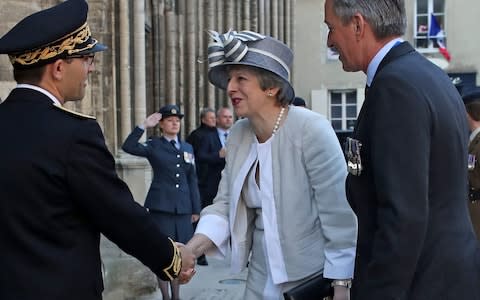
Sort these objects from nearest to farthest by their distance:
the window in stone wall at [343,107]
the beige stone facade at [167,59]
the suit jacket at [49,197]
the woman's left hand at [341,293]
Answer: the suit jacket at [49,197], the woman's left hand at [341,293], the beige stone facade at [167,59], the window in stone wall at [343,107]

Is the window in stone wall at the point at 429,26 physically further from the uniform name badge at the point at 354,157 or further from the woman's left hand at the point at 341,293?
the uniform name badge at the point at 354,157

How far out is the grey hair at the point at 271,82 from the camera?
304 cm

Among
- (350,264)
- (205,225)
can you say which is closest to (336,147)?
(350,264)

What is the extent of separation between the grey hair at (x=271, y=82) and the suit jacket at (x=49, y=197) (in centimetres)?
83

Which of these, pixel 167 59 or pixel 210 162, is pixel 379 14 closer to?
pixel 210 162

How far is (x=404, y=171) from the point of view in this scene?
195 cm

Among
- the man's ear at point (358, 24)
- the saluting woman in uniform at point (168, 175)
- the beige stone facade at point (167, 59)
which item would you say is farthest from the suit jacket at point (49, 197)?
the saluting woman in uniform at point (168, 175)

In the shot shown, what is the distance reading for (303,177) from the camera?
2.93 metres

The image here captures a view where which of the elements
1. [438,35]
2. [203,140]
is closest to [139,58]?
[203,140]

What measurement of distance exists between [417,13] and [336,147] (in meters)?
23.0

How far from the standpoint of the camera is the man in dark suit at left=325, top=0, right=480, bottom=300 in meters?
1.96

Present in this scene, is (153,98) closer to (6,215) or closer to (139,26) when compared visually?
(139,26)

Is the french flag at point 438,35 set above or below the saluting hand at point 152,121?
above

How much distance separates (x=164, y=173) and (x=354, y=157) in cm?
501
